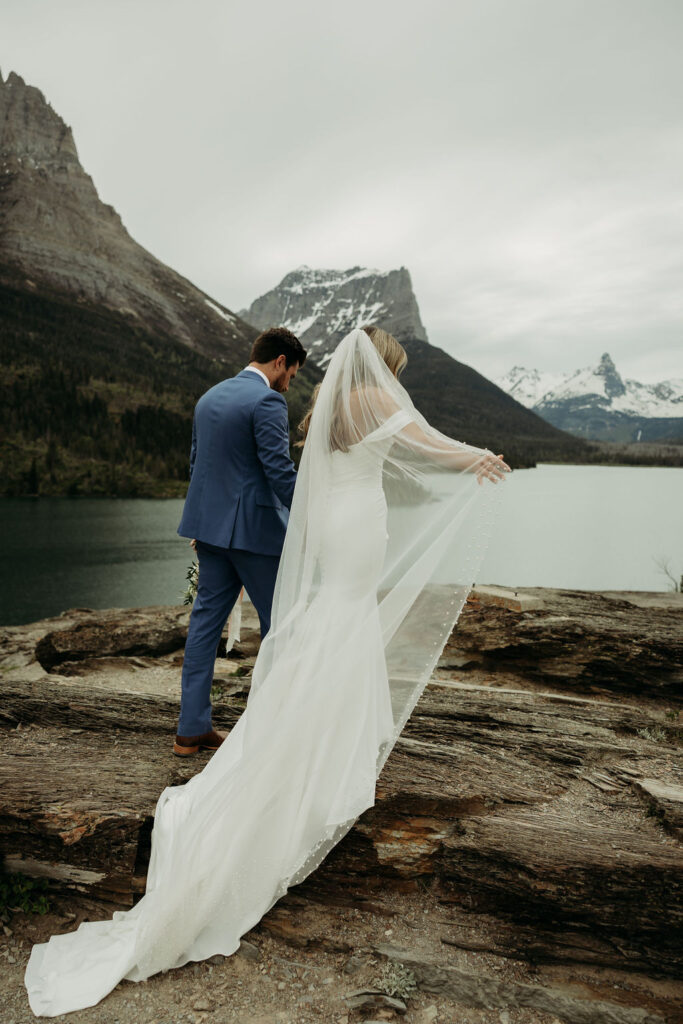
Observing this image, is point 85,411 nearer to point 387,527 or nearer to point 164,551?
point 164,551

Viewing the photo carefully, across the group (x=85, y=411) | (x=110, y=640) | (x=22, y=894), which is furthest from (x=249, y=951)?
(x=85, y=411)

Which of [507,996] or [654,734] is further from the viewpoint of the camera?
[654,734]

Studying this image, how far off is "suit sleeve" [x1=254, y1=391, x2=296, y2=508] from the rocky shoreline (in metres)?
1.70

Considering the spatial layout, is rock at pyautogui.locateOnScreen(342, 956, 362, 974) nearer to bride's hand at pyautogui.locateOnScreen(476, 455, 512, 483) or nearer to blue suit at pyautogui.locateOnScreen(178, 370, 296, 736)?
blue suit at pyautogui.locateOnScreen(178, 370, 296, 736)

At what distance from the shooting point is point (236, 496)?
3.48 m

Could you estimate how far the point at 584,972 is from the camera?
2.88m

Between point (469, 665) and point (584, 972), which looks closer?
point (584, 972)

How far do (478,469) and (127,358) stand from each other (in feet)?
446

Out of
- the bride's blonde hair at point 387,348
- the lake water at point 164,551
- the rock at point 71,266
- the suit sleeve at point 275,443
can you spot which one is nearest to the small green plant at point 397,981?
the suit sleeve at point 275,443

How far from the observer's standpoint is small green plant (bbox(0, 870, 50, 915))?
3.16 m

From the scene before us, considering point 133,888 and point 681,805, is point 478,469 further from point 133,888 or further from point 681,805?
point 133,888

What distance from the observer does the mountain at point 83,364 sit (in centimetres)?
7719

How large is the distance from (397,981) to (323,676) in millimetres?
1351

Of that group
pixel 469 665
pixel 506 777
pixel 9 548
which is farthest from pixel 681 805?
pixel 9 548
